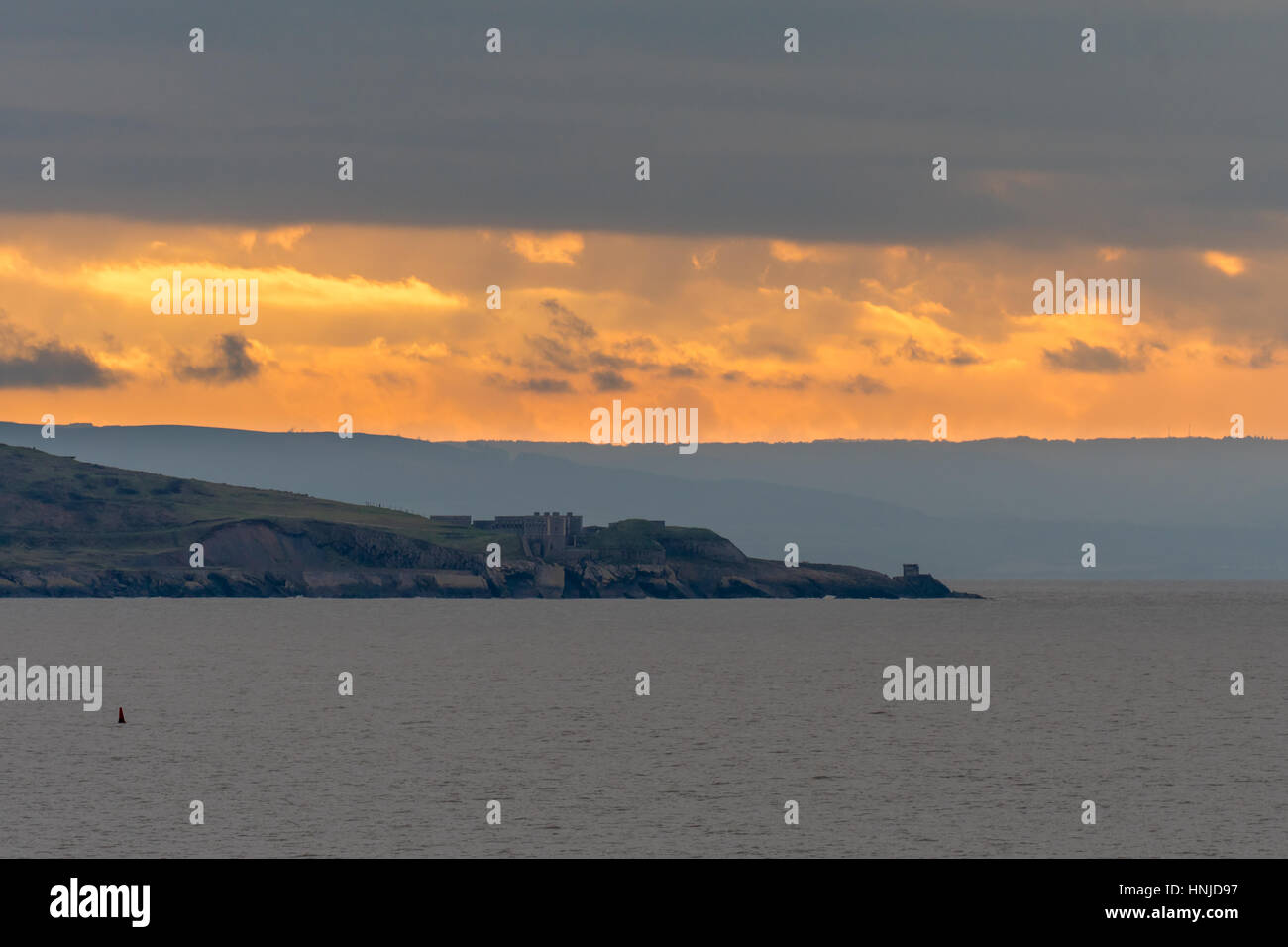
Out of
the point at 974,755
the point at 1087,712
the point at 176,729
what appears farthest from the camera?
the point at 1087,712

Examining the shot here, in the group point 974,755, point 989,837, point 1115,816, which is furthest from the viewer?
point 974,755

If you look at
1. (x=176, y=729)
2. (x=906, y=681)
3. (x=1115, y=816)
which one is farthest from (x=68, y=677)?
(x=1115, y=816)

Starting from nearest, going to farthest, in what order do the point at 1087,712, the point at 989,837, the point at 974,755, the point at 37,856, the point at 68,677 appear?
the point at 37,856
the point at 989,837
the point at 974,755
the point at 1087,712
the point at 68,677

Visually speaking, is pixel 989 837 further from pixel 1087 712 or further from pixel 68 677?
pixel 68 677

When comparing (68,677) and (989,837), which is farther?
(68,677)
